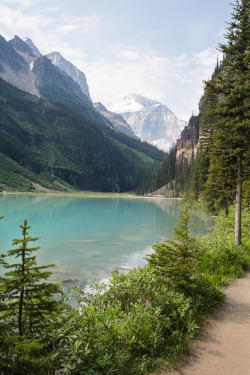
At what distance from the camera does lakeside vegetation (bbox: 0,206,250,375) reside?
14.1 ft

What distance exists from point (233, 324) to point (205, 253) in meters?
5.66

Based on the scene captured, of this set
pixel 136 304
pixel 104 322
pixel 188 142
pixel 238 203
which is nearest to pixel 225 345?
pixel 136 304

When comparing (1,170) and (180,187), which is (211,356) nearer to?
(180,187)

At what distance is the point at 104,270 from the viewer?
52.5 feet

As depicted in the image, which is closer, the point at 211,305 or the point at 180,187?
the point at 211,305

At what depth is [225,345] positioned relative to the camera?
6.14 m

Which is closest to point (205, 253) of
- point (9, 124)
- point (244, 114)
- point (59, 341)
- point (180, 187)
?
point (244, 114)

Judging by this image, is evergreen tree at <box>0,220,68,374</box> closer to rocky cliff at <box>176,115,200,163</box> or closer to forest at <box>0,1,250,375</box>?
forest at <box>0,1,250,375</box>

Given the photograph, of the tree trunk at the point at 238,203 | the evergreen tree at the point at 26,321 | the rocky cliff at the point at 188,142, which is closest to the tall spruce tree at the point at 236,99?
the tree trunk at the point at 238,203

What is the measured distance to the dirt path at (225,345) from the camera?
17.3 ft

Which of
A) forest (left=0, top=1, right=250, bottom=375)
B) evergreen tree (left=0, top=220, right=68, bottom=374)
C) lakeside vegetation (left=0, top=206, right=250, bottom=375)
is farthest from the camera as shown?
forest (left=0, top=1, right=250, bottom=375)

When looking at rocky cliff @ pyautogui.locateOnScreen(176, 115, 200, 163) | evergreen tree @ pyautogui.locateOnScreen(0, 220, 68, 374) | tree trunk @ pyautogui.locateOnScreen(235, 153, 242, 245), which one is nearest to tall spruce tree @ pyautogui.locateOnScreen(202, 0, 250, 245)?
→ tree trunk @ pyautogui.locateOnScreen(235, 153, 242, 245)

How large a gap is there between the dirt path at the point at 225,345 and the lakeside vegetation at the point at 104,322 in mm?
330

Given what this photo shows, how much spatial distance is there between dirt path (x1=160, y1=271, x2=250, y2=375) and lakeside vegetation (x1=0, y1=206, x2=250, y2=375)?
0.33m
